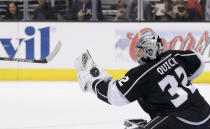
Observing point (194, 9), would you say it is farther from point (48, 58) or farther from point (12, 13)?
point (12, 13)

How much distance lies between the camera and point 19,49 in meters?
7.61

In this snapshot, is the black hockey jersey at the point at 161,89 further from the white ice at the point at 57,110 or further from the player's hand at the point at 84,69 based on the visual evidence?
the white ice at the point at 57,110

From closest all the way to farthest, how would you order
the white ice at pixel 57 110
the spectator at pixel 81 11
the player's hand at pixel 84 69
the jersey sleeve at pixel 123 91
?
1. the jersey sleeve at pixel 123 91
2. the player's hand at pixel 84 69
3. the white ice at pixel 57 110
4. the spectator at pixel 81 11

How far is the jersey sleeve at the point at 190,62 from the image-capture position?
285cm

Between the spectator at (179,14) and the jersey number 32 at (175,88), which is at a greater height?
the spectator at (179,14)

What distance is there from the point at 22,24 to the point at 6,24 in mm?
222

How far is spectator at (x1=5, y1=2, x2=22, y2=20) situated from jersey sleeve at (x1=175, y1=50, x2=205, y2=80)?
4.97 meters

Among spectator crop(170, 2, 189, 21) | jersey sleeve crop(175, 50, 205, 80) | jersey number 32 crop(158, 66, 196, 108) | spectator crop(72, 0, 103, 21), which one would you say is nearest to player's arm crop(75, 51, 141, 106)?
jersey number 32 crop(158, 66, 196, 108)

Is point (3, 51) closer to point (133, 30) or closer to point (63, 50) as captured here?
point (63, 50)

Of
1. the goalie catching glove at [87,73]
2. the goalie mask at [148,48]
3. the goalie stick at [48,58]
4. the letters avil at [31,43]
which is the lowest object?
the goalie stick at [48,58]

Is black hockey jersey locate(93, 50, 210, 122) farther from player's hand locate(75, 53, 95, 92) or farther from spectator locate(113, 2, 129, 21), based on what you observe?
spectator locate(113, 2, 129, 21)

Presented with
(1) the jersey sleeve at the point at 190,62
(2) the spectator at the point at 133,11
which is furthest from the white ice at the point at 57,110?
(1) the jersey sleeve at the point at 190,62

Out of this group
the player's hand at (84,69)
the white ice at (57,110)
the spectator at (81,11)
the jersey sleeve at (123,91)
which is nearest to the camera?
the jersey sleeve at (123,91)

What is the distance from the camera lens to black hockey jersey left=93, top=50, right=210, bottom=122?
2684 millimetres
